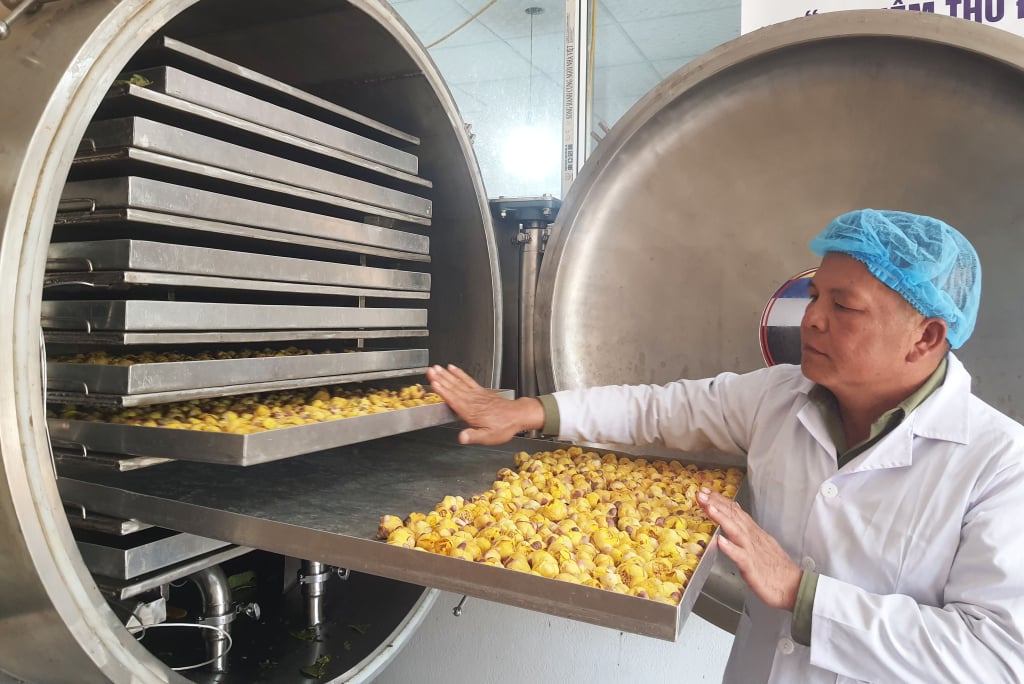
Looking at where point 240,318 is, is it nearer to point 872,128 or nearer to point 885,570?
point 885,570

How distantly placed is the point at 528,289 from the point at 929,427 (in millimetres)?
1261

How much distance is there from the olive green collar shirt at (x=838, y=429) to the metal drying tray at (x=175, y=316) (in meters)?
1.16

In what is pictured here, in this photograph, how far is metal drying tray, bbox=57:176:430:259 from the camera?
49.4 inches

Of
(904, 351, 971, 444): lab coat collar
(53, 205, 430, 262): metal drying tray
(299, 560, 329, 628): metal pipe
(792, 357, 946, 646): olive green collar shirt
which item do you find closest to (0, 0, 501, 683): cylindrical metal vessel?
(53, 205, 430, 262): metal drying tray

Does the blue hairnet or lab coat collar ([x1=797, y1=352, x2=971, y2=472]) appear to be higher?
the blue hairnet

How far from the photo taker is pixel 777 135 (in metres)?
2.01

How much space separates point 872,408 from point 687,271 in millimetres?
708

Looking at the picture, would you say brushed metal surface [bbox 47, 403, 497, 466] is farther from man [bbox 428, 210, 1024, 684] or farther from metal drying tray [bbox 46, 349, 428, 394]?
man [bbox 428, 210, 1024, 684]

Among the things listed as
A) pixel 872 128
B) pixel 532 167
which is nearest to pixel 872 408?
pixel 872 128

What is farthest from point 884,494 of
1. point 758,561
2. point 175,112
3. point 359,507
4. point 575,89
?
point 575,89

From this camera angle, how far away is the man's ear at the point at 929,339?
4.81 ft

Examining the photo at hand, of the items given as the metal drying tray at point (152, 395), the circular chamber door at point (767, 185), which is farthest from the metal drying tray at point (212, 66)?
the circular chamber door at point (767, 185)

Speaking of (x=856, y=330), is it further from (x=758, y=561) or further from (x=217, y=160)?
(x=217, y=160)

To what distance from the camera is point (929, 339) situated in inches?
58.7
